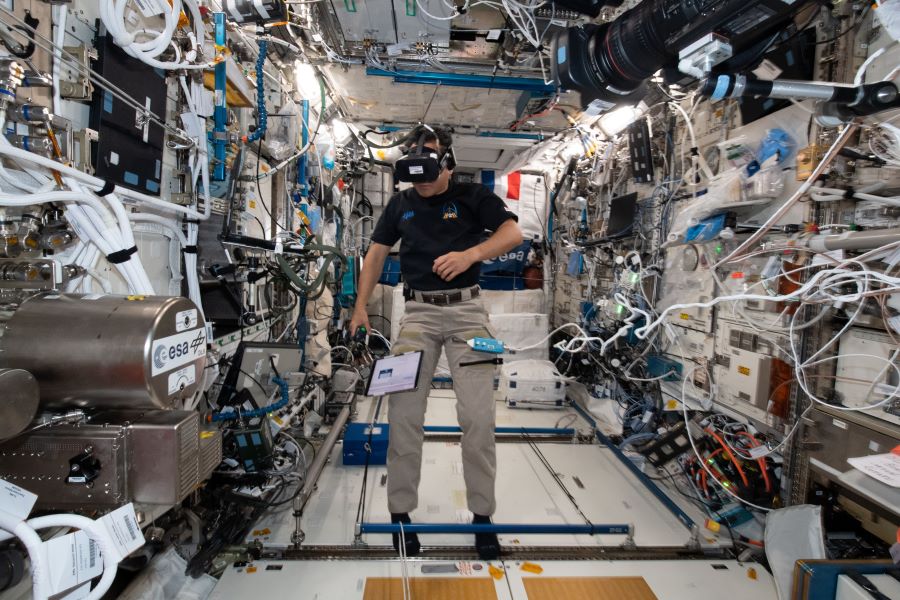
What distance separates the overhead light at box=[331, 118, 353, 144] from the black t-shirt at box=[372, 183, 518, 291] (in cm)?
262

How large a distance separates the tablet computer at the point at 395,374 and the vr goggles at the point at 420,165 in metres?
0.86

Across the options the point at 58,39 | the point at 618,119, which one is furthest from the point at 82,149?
the point at 618,119

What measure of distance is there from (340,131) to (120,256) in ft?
11.9

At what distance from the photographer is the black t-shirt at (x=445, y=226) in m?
2.07

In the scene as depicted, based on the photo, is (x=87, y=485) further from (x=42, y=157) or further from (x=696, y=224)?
(x=696, y=224)

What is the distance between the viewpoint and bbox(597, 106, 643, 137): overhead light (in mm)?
3461

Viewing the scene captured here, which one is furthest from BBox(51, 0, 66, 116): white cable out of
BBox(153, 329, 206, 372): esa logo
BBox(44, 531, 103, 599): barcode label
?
BBox(44, 531, 103, 599): barcode label

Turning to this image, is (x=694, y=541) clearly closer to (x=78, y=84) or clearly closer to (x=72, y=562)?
(x=72, y=562)

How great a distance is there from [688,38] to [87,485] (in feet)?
7.48

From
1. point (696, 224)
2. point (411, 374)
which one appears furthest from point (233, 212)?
point (696, 224)

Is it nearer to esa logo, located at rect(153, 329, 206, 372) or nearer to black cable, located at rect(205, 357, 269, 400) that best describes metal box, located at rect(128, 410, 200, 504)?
esa logo, located at rect(153, 329, 206, 372)

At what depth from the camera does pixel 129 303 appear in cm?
88

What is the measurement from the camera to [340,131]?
173 inches

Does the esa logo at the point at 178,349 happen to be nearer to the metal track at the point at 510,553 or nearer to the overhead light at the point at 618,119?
the metal track at the point at 510,553
